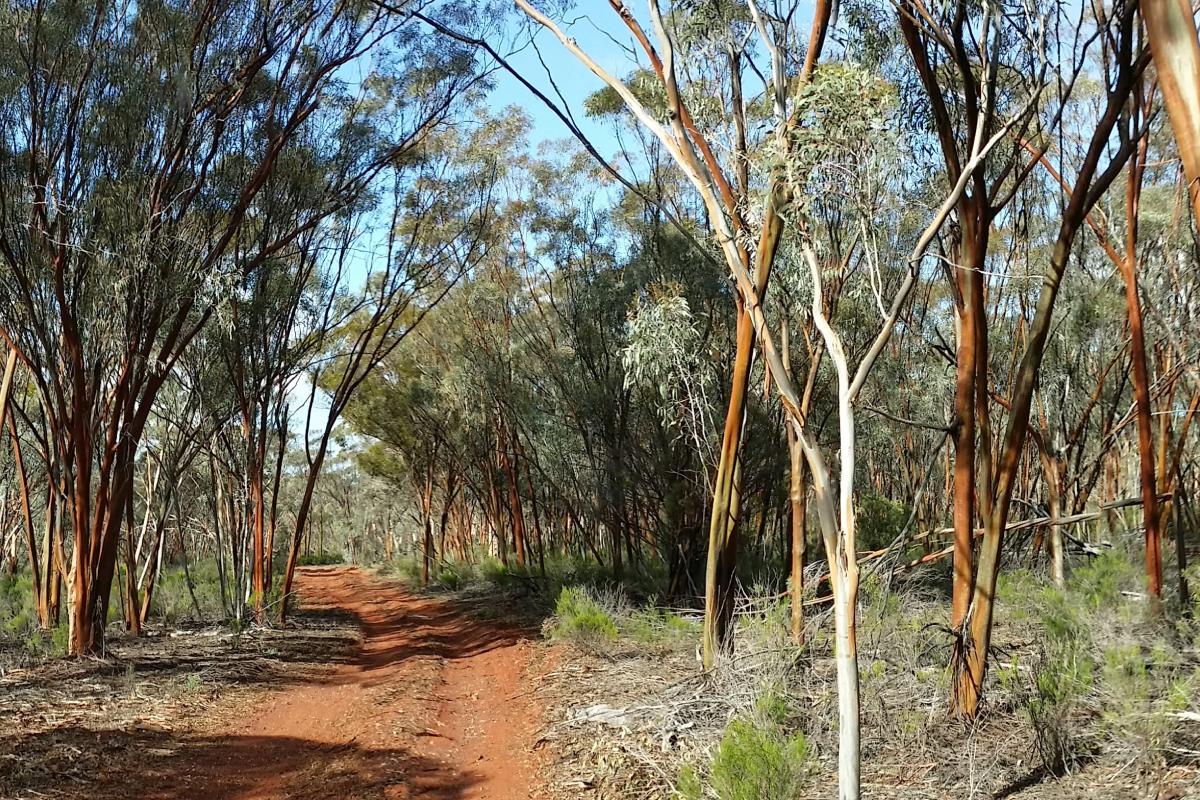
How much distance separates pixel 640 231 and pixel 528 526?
1649 centimetres

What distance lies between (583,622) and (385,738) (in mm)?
3708

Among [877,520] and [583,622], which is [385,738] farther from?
[877,520]

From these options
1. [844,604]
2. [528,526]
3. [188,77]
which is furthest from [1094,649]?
[528,526]

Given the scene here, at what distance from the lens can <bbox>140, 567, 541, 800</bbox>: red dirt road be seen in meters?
6.07

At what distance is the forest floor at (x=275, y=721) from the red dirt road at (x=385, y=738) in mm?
19

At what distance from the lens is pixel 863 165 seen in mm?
4793

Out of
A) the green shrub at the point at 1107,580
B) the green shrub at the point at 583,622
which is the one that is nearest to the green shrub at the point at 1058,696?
the green shrub at the point at 1107,580

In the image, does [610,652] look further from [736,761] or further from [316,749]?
[736,761]

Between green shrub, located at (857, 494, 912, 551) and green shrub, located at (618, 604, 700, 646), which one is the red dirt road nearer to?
green shrub, located at (618, 604, 700, 646)

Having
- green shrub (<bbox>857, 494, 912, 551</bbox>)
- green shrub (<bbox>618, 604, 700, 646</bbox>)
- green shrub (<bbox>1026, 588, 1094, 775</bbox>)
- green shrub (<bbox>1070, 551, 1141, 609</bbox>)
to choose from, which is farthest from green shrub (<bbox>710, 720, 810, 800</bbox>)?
green shrub (<bbox>857, 494, 912, 551</bbox>)

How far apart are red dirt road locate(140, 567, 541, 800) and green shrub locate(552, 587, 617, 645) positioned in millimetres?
602

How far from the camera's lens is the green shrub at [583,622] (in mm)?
10336

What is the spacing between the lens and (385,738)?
7.25 meters

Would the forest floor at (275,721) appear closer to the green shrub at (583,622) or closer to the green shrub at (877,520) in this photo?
the green shrub at (583,622)
